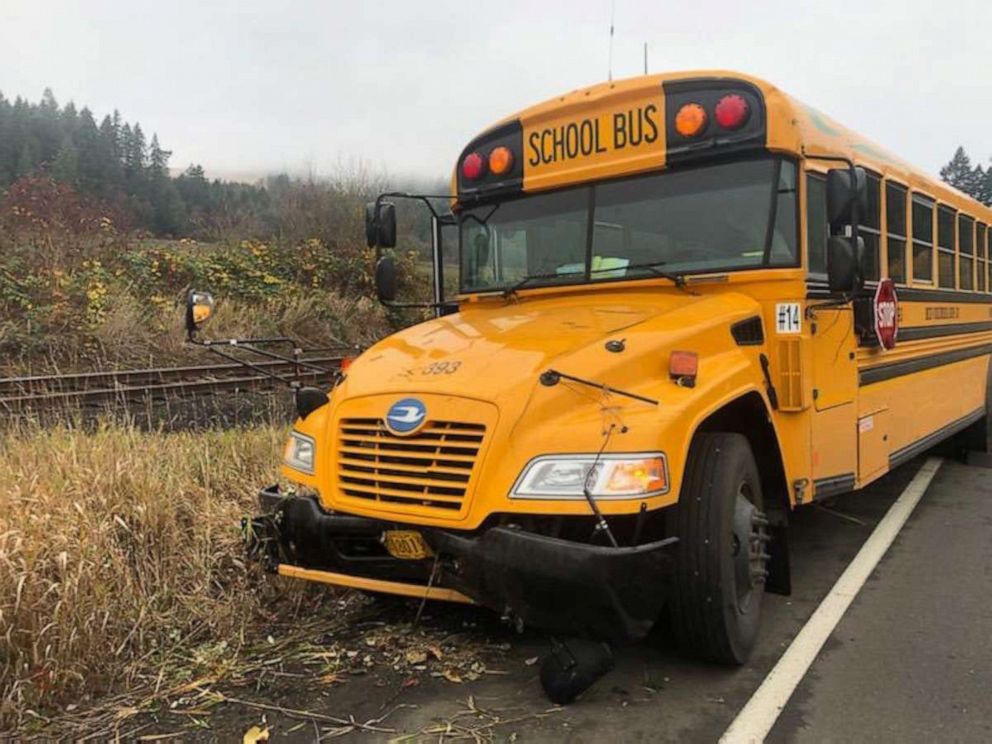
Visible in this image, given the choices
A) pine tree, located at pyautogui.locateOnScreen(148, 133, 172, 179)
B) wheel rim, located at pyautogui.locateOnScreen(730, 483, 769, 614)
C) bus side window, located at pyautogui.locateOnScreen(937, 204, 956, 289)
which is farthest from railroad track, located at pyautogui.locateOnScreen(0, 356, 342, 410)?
pine tree, located at pyautogui.locateOnScreen(148, 133, 172, 179)

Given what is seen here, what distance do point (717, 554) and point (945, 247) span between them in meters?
4.70

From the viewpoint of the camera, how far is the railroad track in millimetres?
8680

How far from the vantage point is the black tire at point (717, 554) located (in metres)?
3.07

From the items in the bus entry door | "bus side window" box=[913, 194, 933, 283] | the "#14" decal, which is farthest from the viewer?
"bus side window" box=[913, 194, 933, 283]

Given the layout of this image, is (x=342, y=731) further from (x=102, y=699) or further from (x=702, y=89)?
(x=702, y=89)

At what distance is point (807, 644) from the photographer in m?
3.65

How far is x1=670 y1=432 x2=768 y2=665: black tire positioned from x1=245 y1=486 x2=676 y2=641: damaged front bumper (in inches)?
9.7

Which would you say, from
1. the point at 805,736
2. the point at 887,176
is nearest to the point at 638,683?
the point at 805,736

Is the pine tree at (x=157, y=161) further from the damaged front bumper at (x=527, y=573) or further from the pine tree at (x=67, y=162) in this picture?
the damaged front bumper at (x=527, y=573)

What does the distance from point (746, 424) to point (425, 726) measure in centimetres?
199

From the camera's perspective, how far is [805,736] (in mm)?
2861

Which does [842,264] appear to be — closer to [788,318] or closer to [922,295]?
[788,318]

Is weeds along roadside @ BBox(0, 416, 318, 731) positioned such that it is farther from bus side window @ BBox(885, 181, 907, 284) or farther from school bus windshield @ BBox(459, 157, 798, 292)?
bus side window @ BBox(885, 181, 907, 284)

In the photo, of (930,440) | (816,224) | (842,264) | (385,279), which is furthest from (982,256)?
(385,279)
